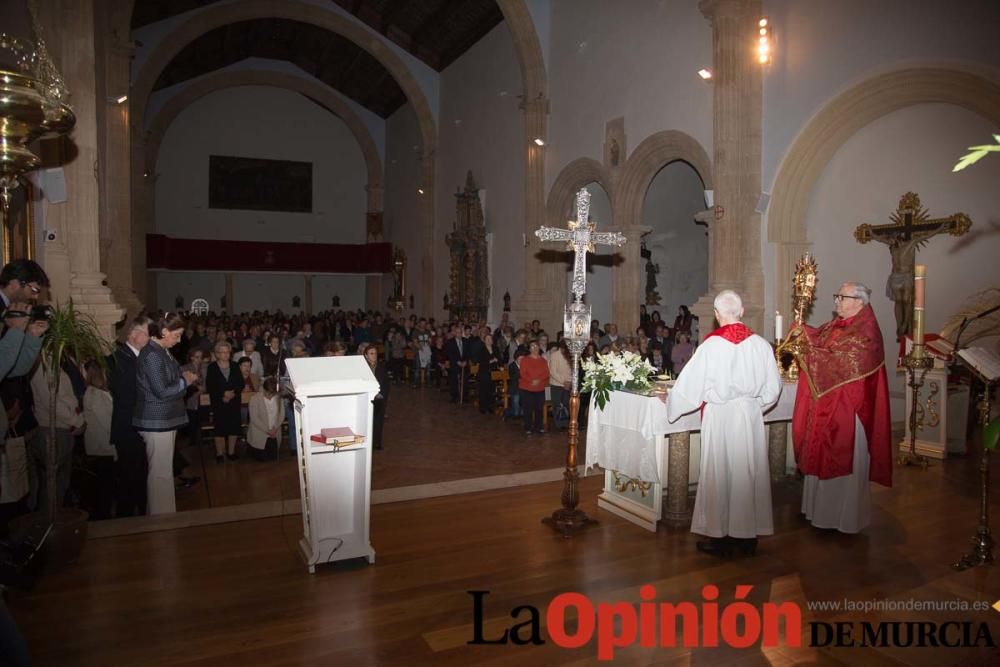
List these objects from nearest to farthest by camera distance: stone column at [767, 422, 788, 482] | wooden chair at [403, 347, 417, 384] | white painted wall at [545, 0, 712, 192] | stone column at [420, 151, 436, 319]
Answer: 1. stone column at [767, 422, 788, 482]
2. white painted wall at [545, 0, 712, 192]
3. wooden chair at [403, 347, 417, 384]
4. stone column at [420, 151, 436, 319]

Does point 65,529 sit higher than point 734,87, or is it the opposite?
point 734,87

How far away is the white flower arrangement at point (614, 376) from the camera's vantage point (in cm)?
506

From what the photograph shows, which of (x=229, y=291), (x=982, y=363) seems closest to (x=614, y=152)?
(x=982, y=363)

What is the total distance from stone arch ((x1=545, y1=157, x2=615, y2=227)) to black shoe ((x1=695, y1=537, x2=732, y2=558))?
9.20m

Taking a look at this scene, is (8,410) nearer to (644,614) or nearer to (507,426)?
(644,614)

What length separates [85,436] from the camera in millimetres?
5164

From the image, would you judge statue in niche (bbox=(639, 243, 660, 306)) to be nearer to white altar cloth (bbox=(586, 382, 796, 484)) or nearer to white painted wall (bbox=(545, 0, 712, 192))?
white painted wall (bbox=(545, 0, 712, 192))

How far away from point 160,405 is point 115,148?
8.82 m

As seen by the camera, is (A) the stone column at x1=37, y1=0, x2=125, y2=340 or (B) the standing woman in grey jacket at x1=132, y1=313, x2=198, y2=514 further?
(A) the stone column at x1=37, y1=0, x2=125, y2=340

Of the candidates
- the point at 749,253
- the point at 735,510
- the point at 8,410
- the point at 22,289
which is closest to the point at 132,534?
the point at 8,410

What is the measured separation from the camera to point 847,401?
4.83 metres

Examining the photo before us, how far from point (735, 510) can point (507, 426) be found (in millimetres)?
5491

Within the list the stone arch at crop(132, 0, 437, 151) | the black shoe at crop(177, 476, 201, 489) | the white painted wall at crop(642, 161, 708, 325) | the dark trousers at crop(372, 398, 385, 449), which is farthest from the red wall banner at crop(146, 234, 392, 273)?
the black shoe at crop(177, 476, 201, 489)

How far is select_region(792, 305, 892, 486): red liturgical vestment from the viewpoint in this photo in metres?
4.78
